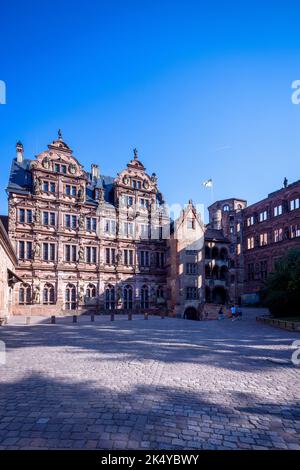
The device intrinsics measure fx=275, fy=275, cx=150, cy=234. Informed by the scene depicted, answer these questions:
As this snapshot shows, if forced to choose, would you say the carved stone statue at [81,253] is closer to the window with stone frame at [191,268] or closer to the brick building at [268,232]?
the window with stone frame at [191,268]

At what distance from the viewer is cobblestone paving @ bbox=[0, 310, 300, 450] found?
13.9ft

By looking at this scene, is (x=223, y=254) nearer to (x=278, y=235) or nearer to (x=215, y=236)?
(x=215, y=236)

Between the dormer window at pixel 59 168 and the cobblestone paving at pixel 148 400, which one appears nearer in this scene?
the cobblestone paving at pixel 148 400

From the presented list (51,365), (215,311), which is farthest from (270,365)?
(215,311)

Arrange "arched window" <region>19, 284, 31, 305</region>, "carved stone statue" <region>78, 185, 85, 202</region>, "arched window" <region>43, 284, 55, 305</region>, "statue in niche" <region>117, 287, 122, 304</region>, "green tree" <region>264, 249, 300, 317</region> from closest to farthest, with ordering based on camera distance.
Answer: "green tree" <region>264, 249, 300, 317</region> < "arched window" <region>19, 284, 31, 305</region> < "arched window" <region>43, 284, 55, 305</region> < "carved stone statue" <region>78, 185, 85, 202</region> < "statue in niche" <region>117, 287, 122, 304</region>

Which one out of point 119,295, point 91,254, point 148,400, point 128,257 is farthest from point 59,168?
point 148,400

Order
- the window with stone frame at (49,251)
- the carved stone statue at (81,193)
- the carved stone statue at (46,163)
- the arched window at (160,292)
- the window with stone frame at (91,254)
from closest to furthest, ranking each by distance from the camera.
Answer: the window with stone frame at (49,251) → the carved stone statue at (46,163) → the carved stone statue at (81,193) → the window with stone frame at (91,254) → the arched window at (160,292)

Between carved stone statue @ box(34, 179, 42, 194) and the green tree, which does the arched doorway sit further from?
carved stone statue @ box(34, 179, 42, 194)

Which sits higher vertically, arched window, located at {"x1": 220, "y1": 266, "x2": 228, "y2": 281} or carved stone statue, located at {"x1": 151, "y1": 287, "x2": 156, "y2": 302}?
arched window, located at {"x1": 220, "y1": 266, "x2": 228, "y2": 281}

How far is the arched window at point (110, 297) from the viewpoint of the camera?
34.5m

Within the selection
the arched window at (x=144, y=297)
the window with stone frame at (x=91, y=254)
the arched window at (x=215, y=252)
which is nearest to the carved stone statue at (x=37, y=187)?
the window with stone frame at (x=91, y=254)

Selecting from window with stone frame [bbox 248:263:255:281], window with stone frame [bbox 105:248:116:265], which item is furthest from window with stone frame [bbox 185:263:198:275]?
window with stone frame [bbox 248:263:255:281]

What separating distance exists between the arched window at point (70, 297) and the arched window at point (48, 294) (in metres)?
1.56

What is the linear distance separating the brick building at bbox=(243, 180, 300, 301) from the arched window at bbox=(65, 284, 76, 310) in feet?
93.4
